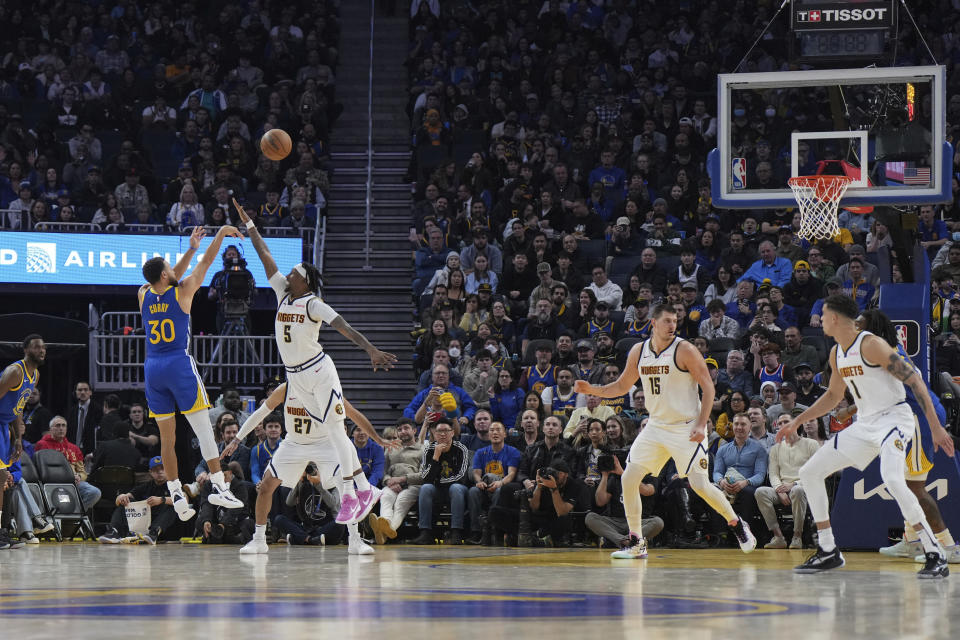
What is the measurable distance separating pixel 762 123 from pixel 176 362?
10880 mm

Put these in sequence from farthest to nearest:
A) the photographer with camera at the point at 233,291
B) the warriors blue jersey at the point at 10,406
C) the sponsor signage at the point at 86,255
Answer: the sponsor signage at the point at 86,255
the photographer with camera at the point at 233,291
the warriors blue jersey at the point at 10,406

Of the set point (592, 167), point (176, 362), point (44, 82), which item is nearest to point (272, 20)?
point (44, 82)

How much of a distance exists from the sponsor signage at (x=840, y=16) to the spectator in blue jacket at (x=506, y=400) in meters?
6.00

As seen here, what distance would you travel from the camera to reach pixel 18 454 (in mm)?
12406

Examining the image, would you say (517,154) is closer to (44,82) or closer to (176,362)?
(44,82)

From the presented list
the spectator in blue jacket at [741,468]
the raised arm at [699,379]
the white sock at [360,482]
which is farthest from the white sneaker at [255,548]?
the spectator in blue jacket at [741,468]

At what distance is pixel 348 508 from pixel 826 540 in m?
3.84

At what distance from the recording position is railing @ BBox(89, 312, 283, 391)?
17312 millimetres

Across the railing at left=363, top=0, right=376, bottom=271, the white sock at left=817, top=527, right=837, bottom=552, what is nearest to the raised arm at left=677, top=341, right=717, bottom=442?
the white sock at left=817, top=527, right=837, bottom=552

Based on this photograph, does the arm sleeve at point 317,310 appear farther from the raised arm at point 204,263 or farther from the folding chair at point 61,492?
the folding chair at point 61,492

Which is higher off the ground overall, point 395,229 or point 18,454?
point 395,229

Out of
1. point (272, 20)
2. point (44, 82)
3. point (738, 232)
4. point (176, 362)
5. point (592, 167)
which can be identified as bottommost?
point (176, 362)

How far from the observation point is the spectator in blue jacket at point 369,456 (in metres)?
14.3

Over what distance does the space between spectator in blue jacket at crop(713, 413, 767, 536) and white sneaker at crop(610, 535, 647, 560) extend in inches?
102
